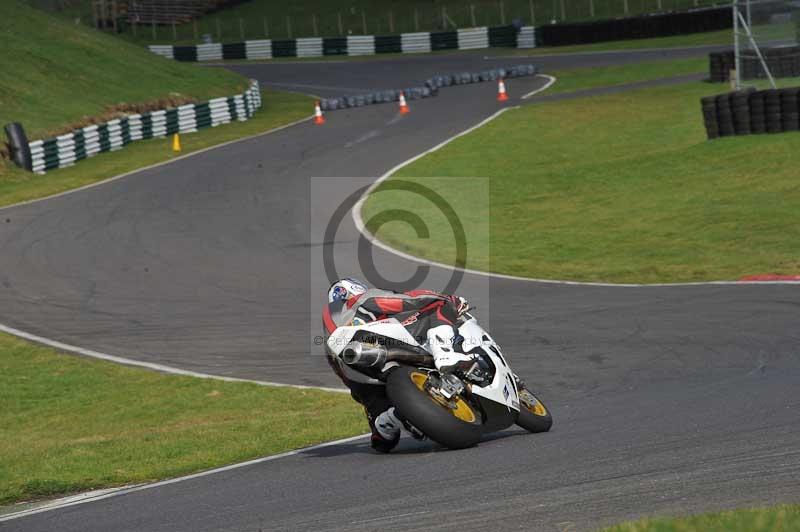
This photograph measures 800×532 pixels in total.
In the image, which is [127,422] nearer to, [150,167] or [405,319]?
[405,319]

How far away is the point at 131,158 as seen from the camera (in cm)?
3503

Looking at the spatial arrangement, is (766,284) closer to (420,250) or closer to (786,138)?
(420,250)

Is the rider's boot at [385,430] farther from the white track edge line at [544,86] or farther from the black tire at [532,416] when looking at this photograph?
the white track edge line at [544,86]

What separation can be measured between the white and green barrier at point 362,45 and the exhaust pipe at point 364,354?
5392 centimetres

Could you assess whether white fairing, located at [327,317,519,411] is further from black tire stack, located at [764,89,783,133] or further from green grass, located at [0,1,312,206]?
green grass, located at [0,1,312,206]

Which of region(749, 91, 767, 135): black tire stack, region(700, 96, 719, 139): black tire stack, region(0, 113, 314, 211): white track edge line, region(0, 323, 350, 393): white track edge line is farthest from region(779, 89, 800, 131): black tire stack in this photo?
region(0, 323, 350, 393): white track edge line

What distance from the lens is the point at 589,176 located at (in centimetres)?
2797

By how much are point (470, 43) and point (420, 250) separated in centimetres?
4237

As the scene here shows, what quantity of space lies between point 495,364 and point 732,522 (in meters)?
3.18

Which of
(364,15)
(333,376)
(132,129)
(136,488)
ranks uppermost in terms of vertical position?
(364,15)

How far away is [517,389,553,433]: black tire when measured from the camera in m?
9.59

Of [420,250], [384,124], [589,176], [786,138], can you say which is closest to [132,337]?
[420,250]

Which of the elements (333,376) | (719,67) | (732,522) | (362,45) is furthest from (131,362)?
(362,45)

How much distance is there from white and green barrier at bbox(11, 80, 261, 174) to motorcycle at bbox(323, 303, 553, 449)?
26.0m
